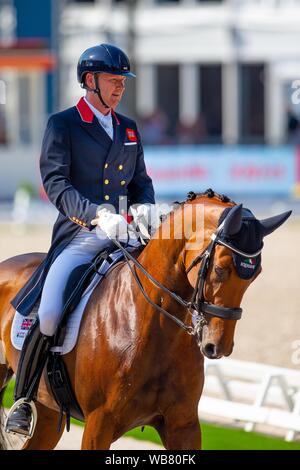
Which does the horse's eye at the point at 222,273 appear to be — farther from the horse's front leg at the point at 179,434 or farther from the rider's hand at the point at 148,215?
the horse's front leg at the point at 179,434

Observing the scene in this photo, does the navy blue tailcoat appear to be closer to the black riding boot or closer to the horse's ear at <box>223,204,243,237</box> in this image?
the black riding boot

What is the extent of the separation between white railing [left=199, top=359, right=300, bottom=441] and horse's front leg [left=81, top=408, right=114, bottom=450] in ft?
8.42

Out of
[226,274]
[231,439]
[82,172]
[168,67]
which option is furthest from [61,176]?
[168,67]

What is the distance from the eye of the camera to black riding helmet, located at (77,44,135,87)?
5898 millimetres

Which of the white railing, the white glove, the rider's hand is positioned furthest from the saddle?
the white railing

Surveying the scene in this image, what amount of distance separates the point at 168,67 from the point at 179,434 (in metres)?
29.0

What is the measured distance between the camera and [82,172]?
603cm

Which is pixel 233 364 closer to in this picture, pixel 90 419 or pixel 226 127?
pixel 90 419

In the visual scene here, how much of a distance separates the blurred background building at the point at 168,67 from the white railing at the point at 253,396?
2030cm

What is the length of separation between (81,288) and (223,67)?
2805 centimetres

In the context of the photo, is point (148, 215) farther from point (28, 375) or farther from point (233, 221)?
point (28, 375)

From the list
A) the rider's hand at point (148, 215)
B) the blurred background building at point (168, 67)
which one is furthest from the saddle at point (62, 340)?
the blurred background building at point (168, 67)

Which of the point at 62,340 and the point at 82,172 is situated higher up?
the point at 82,172

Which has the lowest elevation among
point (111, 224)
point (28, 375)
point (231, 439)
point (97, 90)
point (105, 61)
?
point (231, 439)
